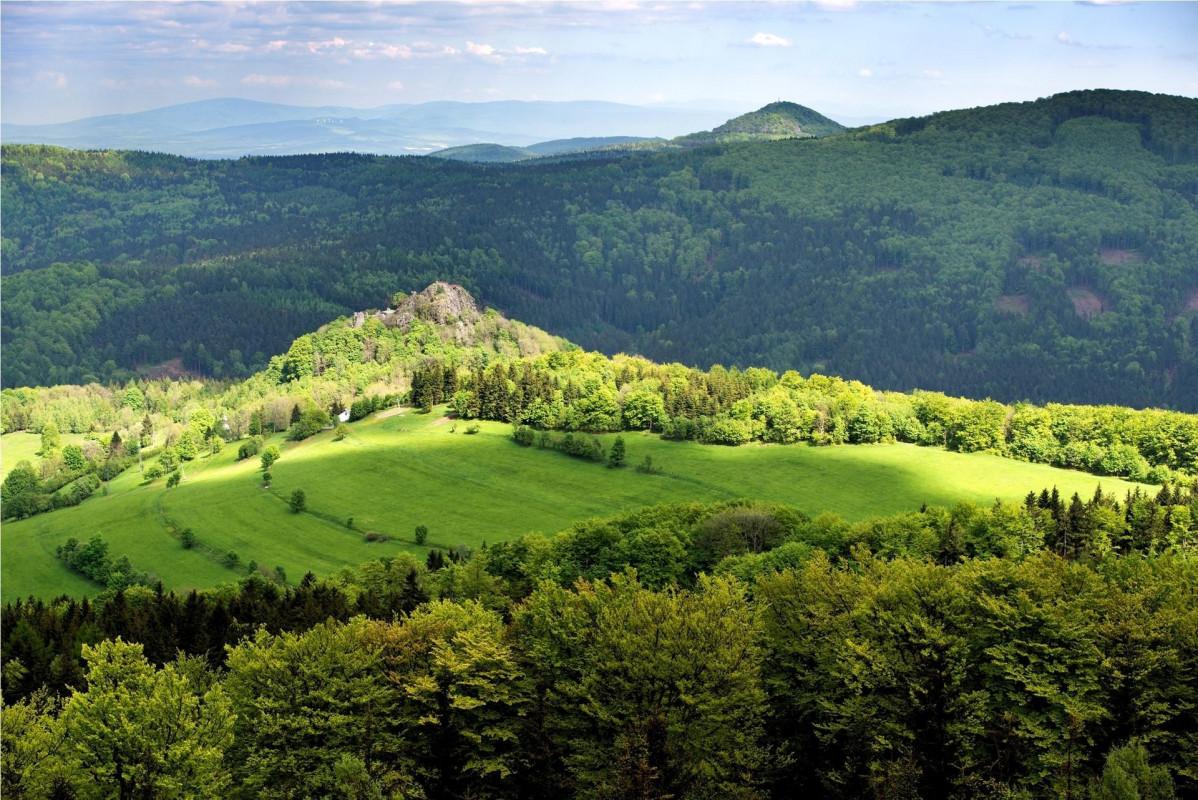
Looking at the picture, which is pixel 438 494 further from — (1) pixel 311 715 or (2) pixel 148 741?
(2) pixel 148 741

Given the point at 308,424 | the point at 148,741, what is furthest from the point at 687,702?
the point at 308,424

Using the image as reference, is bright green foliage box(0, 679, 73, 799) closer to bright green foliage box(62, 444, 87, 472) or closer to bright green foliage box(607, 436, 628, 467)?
bright green foliage box(607, 436, 628, 467)

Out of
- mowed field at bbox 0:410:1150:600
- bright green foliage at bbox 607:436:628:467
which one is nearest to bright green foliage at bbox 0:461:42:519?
mowed field at bbox 0:410:1150:600

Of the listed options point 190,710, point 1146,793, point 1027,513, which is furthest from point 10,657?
point 1027,513

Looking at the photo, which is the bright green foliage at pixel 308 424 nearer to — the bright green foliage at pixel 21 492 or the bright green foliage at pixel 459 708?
the bright green foliage at pixel 21 492

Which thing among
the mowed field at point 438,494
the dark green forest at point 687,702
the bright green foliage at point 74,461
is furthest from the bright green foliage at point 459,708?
the bright green foliage at point 74,461

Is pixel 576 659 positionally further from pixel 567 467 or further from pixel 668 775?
pixel 567 467
